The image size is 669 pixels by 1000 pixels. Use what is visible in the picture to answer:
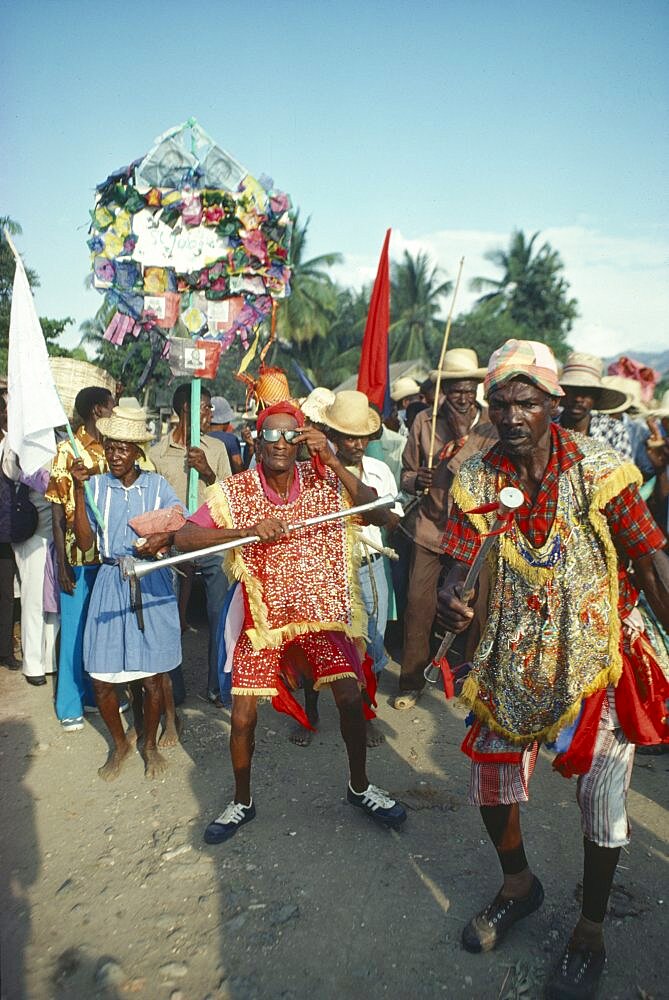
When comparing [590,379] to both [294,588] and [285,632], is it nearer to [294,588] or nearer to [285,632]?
[294,588]

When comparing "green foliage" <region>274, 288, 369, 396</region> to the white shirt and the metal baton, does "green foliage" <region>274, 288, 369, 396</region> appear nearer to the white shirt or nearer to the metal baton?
the white shirt

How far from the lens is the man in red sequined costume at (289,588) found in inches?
136

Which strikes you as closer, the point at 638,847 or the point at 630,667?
the point at 630,667

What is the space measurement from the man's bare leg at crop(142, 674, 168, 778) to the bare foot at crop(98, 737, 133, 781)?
0.47 feet

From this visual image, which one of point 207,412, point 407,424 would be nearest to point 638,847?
point 207,412

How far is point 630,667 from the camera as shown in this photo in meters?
2.46

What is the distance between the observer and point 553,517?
244cm

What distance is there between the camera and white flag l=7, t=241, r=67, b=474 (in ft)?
12.3

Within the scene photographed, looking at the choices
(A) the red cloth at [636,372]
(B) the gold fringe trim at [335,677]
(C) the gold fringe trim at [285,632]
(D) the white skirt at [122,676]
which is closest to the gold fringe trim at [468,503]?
(C) the gold fringe trim at [285,632]

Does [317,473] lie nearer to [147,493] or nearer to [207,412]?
[147,493]

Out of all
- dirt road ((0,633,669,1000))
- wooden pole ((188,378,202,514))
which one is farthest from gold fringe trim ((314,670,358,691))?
wooden pole ((188,378,202,514))

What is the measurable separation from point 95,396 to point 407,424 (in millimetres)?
4267

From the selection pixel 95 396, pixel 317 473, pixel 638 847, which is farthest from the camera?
pixel 95 396

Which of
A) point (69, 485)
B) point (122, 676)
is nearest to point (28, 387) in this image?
point (69, 485)
